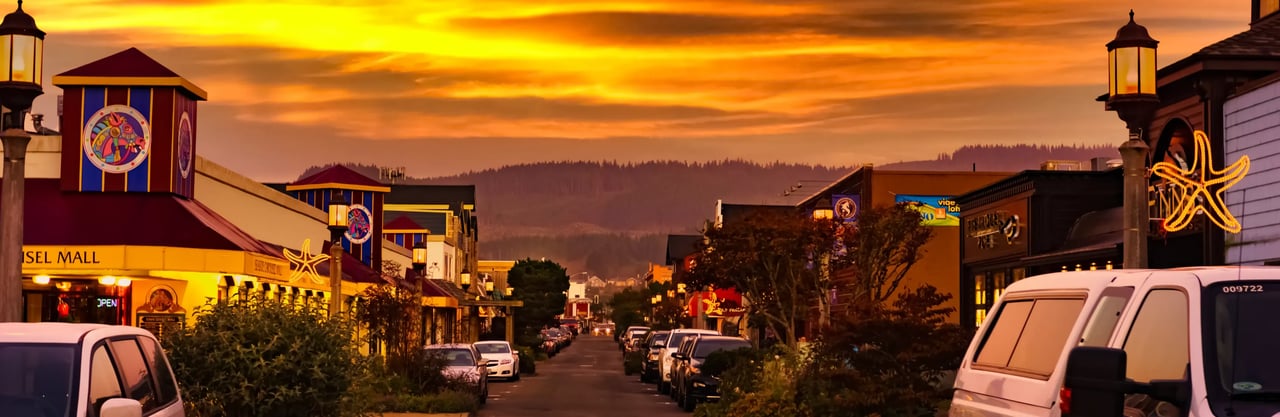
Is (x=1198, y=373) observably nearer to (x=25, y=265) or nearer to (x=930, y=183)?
(x=25, y=265)

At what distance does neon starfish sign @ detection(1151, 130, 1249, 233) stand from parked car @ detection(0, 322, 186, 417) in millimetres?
18024

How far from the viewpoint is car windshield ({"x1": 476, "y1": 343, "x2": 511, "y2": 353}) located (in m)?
53.6

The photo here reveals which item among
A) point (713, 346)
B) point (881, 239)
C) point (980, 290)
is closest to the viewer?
point (713, 346)

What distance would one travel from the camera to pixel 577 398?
1623 inches

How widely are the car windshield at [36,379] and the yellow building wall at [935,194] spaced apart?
6084 cm

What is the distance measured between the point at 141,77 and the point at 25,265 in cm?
474

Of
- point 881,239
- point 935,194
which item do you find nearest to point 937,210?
point 935,194

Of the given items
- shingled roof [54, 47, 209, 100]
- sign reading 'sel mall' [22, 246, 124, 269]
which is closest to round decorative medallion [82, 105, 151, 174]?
shingled roof [54, 47, 209, 100]

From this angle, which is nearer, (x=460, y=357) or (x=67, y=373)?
(x=67, y=373)

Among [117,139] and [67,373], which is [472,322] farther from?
[67,373]

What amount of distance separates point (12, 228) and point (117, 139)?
49.2 ft

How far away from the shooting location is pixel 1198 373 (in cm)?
734

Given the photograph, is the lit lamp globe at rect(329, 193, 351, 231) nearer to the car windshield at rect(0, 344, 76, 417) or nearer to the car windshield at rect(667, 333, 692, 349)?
the car windshield at rect(667, 333, 692, 349)

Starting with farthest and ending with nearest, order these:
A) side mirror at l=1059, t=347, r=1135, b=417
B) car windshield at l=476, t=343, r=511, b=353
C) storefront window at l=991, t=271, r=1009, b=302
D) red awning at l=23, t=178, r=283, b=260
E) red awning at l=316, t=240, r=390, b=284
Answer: car windshield at l=476, t=343, r=511, b=353 → storefront window at l=991, t=271, r=1009, b=302 → red awning at l=316, t=240, r=390, b=284 → red awning at l=23, t=178, r=283, b=260 → side mirror at l=1059, t=347, r=1135, b=417
